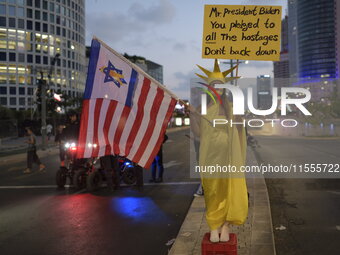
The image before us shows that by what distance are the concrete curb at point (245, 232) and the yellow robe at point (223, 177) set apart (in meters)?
0.94

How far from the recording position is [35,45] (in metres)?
96.8

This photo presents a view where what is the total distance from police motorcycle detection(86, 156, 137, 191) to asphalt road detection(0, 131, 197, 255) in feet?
0.90

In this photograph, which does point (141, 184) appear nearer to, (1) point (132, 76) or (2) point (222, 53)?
(1) point (132, 76)

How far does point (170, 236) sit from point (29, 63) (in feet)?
324

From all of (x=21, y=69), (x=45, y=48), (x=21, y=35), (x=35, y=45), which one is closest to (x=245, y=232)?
(x=21, y=69)

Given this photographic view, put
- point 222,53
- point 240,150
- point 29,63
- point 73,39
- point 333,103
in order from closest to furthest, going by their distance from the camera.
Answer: point 240,150
point 222,53
point 333,103
point 29,63
point 73,39

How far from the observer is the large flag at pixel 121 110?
4.82 meters

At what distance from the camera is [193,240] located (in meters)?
5.07

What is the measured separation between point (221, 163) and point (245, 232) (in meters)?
1.90

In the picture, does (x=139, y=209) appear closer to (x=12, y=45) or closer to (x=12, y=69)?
(x=12, y=69)

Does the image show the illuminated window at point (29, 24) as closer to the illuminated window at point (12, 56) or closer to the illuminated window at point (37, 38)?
the illuminated window at point (37, 38)

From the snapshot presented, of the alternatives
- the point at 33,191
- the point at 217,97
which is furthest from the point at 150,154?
the point at 33,191

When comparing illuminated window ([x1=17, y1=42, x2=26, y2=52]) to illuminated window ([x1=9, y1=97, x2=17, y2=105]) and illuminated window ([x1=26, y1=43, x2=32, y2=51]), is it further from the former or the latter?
illuminated window ([x1=9, y1=97, x2=17, y2=105])

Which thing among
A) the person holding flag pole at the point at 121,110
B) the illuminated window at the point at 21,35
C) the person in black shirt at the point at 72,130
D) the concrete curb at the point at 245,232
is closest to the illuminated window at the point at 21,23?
the illuminated window at the point at 21,35
